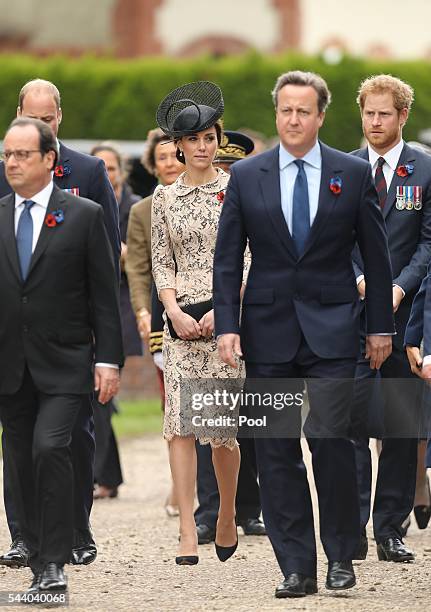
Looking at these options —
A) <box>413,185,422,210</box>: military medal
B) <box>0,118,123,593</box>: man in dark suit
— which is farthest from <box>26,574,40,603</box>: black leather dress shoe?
<box>413,185,422,210</box>: military medal

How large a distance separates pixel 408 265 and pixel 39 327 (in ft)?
7.30

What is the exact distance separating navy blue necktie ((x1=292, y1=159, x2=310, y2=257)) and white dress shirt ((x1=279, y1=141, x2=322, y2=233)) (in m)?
0.02

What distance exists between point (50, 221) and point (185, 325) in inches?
44.3

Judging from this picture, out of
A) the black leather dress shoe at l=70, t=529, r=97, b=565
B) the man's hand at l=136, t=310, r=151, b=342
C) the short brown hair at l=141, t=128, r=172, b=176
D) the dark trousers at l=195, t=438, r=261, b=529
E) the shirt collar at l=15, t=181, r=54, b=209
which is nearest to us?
the shirt collar at l=15, t=181, r=54, b=209

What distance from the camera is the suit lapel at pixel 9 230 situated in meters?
7.37

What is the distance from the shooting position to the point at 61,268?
24.2ft

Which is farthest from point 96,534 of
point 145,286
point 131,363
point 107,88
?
point 107,88

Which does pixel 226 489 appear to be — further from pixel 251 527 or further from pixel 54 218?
pixel 54 218

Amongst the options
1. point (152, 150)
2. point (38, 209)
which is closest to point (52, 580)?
point (38, 209)

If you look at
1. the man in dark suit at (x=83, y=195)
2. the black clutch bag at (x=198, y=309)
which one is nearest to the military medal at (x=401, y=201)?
the black clutch bag at (x=198, y=309)

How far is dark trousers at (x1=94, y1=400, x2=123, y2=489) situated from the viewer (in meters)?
11.3

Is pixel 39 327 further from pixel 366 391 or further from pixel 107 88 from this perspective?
pixel 107 88

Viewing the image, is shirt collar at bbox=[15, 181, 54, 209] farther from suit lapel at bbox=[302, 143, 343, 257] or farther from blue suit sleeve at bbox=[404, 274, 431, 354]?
blue suit sleeve at bbox=[404, 274, 431, 354]

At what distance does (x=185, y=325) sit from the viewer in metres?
8.30
